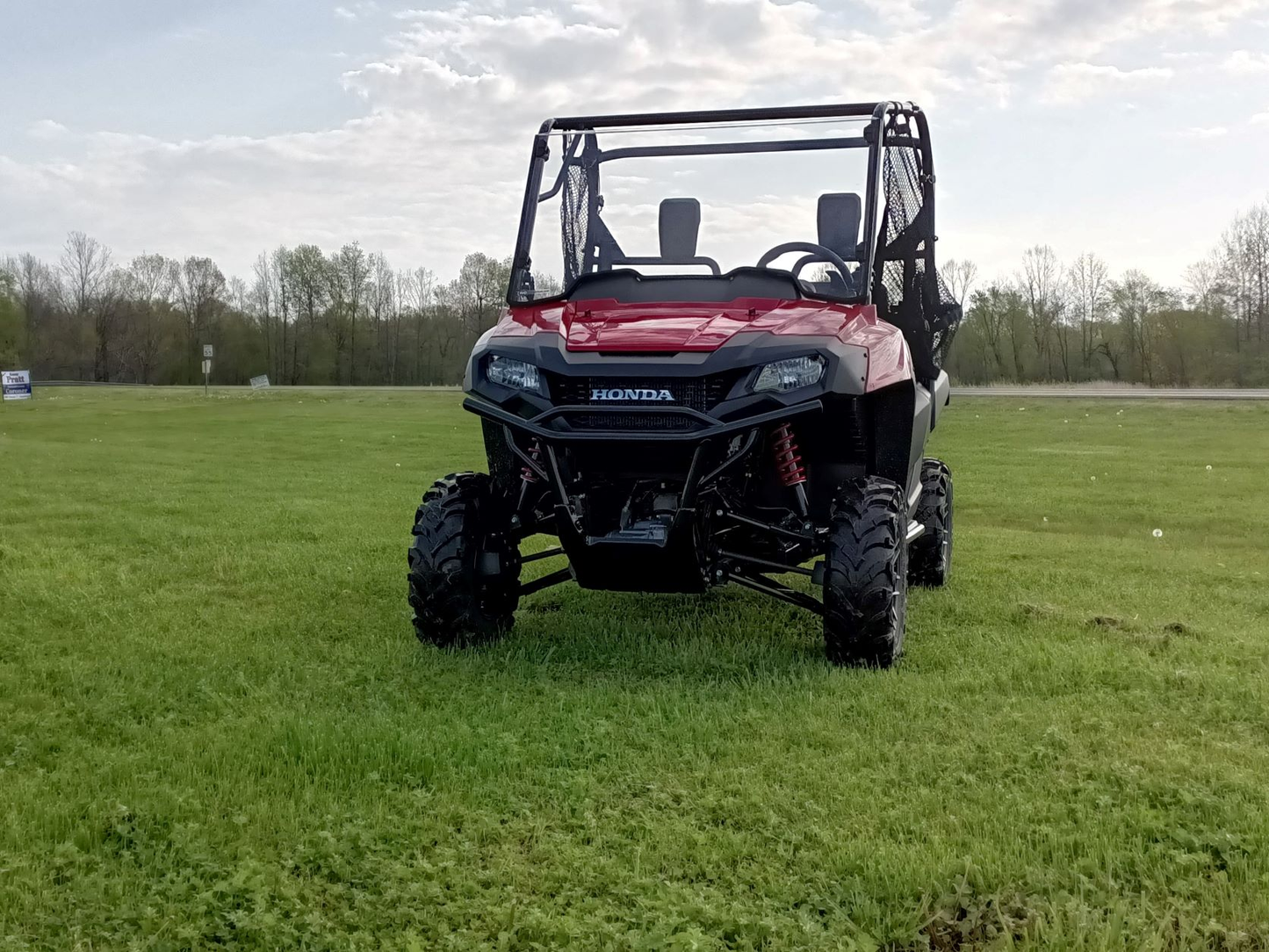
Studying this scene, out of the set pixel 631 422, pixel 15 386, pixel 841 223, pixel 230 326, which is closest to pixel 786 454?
pixel 631 422

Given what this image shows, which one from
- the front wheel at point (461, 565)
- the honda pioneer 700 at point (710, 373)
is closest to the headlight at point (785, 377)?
the honda pioneer 700 at point (710, 373)

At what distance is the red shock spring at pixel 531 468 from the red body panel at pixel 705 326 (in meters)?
0.48

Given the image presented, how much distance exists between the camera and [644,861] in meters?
3.26

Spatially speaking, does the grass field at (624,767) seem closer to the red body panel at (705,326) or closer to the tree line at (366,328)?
the red body panel at (705,326)

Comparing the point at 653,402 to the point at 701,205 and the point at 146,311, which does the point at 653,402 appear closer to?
the point at 701,205

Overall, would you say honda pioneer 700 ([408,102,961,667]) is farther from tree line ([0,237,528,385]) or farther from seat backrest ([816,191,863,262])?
tree line ([0,237,528,385])

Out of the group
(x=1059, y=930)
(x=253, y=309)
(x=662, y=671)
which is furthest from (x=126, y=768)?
(x=253, y=309)

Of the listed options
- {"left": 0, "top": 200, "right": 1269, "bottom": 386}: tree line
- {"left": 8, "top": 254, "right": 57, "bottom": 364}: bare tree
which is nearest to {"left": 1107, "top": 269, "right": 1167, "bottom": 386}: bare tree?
{"left": 0, "top": 200, "right": 1269, "bottom": 386}: tree line

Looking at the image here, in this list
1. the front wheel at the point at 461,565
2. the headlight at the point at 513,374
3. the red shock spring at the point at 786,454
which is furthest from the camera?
the front wheel at the point at 461,565

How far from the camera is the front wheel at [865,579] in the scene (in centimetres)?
511

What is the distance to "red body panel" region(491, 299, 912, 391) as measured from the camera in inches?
195

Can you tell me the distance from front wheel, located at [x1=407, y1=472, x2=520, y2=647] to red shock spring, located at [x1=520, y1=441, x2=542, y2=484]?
0.26 meters

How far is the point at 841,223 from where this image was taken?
19.9ft

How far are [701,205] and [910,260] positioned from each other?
1.18 metres
